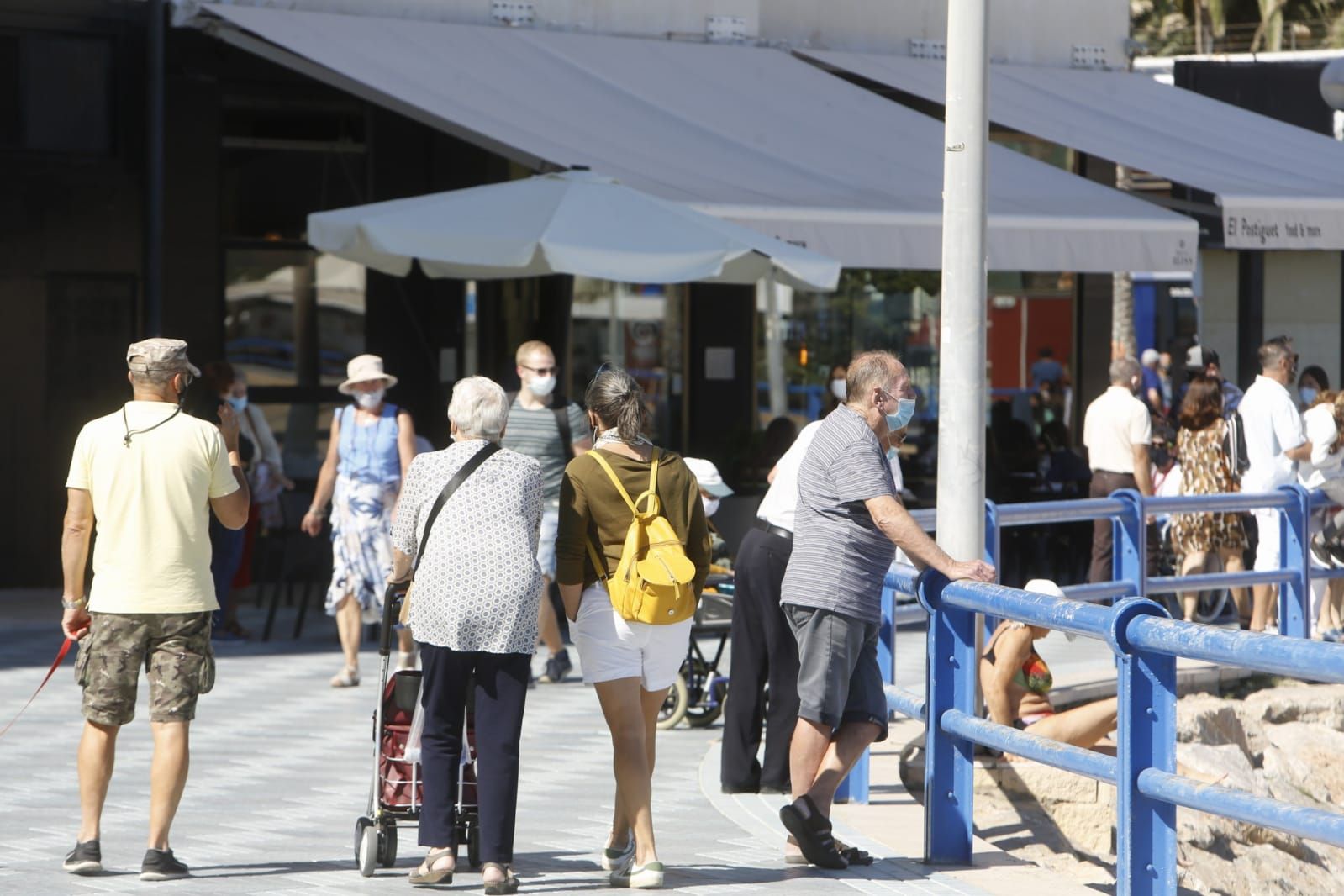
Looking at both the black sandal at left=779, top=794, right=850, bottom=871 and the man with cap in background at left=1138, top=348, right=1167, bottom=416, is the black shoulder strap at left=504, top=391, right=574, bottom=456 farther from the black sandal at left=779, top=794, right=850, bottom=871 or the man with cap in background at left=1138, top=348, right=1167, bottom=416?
the man with cap in background at left=1138, top=348, right=1167, bottom=416

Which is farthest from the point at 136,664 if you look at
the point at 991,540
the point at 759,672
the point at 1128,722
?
the point at 991,540

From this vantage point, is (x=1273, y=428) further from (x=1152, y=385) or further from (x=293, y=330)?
(x=1152, y=385)

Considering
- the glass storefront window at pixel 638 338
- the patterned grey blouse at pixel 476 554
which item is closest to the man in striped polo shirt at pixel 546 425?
the patterned grey blouse at pixel 476 554

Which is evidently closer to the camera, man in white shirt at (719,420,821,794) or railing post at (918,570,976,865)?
railing post at (918,570,976,865)

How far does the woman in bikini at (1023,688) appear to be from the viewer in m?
8.13

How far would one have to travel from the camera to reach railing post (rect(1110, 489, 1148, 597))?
1013cm

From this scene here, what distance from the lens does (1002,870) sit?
6.49 meters

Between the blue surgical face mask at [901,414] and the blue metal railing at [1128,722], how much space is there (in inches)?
19.8

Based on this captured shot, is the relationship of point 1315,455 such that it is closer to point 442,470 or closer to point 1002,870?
point 1002,870

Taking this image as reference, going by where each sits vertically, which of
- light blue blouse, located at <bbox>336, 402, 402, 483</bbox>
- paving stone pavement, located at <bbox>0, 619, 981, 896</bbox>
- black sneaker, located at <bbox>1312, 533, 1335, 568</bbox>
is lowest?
paving stone pavement, located at <bbox>0, 619, 981, 896</bbox>

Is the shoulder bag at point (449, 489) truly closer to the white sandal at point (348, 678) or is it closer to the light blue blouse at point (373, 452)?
the light blue blouse at point (373, 452)

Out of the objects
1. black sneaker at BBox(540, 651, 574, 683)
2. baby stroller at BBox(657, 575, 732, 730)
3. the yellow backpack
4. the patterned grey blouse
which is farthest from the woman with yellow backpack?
black sneaker at BBox(540, 651, 574, 683)

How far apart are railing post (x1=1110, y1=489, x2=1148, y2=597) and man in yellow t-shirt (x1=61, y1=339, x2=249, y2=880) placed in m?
5.26

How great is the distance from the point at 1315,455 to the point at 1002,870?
6576mm
